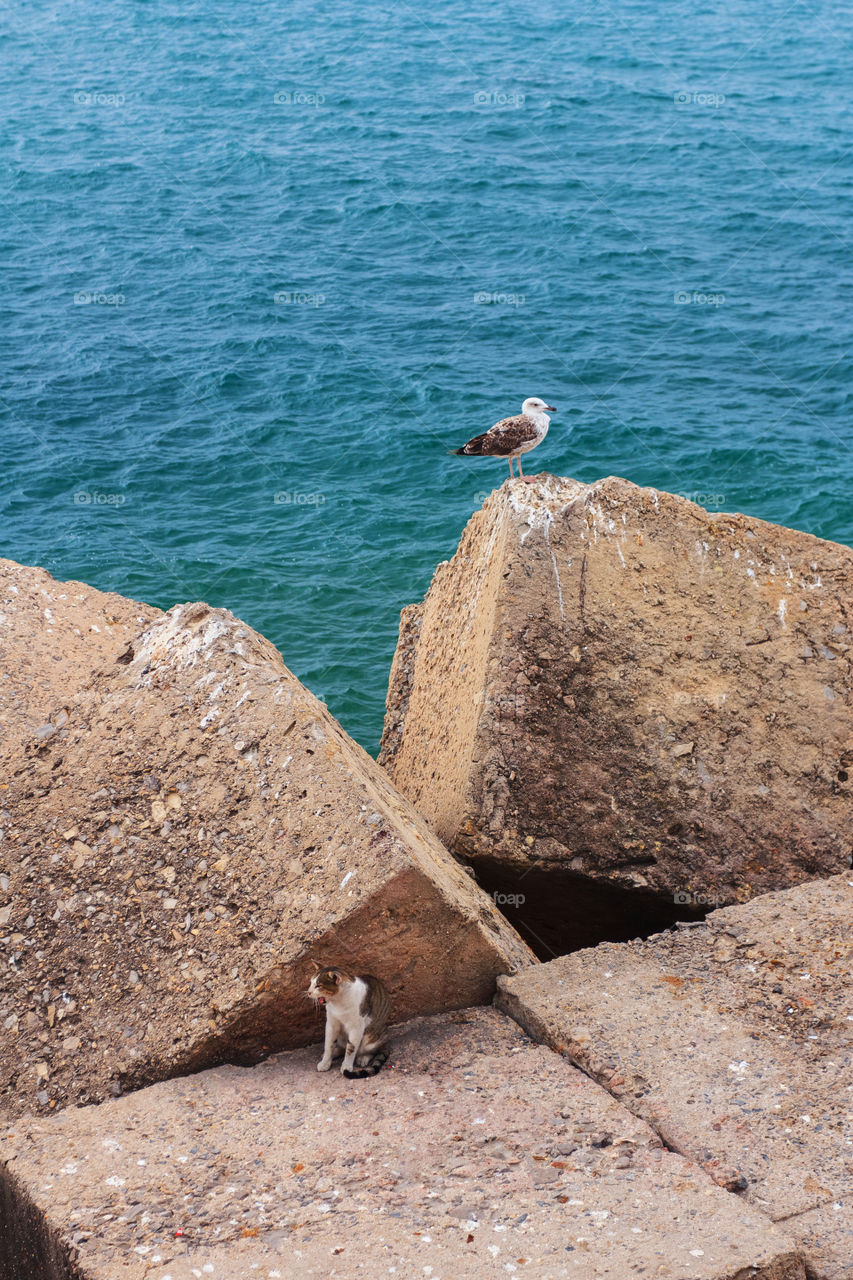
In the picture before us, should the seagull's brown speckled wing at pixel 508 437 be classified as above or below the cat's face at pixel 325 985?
above

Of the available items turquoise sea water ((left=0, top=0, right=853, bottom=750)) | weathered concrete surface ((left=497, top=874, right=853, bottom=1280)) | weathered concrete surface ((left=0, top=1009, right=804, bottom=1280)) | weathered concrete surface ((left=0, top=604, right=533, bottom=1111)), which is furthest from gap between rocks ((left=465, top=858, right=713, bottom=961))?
turquoise sea water ((left=0, top=0, right=853, bottom=750))

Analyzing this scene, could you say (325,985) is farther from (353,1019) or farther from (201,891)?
(201,891)

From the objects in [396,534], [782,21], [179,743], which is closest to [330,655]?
[396,534]

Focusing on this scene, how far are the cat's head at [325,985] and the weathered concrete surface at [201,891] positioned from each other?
11cm

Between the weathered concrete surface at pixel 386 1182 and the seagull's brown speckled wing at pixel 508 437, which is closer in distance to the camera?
the weathered concrete surface at pixel 386 1182

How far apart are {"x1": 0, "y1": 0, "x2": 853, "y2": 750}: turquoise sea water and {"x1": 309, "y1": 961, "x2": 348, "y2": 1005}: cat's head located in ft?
25.5

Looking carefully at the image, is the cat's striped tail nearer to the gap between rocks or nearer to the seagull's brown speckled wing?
the gap between rocks

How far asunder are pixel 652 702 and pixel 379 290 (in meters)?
17.5

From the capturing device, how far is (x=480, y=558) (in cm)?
680

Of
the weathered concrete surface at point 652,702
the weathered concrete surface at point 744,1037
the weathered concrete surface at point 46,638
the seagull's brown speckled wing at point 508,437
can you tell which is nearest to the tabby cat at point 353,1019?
the weathered concrete surface at point 744,1037

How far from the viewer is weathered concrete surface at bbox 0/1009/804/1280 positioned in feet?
12.2

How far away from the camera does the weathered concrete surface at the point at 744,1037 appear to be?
4.14 metres

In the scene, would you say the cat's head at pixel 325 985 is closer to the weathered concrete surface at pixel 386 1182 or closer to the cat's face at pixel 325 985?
the cat's face at pixel 325 985

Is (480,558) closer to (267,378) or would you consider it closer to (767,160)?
(267,378)
